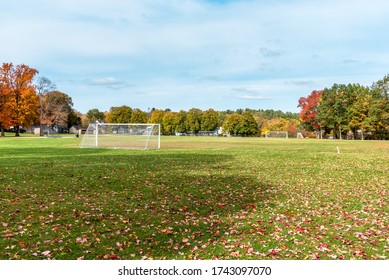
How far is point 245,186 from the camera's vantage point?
13570 millimetres

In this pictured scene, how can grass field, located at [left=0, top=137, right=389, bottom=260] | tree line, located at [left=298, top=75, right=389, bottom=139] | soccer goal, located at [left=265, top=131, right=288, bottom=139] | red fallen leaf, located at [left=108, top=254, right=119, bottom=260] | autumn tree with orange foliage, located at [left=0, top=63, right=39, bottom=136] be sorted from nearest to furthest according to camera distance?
1. red fallen leaf, located at [left=108, top=254, right=119, bottom=260]
2. grass field, located at [left=0, top=137, right=389, bottom=260]
3. autumn tree with orange foliage, located at [left=0, top=63, right=39, bottom=136]
4. tree line, located at [left=298, top=75, right=389, bottom=139]
5. soccer goal, located at [left=265, top=131, right=288, bottom=139]

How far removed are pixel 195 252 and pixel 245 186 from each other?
7.67 metres

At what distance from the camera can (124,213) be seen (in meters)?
9.01

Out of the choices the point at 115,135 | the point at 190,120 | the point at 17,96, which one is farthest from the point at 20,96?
the point at 190,120

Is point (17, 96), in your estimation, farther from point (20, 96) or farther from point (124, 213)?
point (124, 213)

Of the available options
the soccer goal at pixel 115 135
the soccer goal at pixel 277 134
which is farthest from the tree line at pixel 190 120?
the soccer goal at pixel 115 135

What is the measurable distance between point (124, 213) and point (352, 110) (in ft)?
272

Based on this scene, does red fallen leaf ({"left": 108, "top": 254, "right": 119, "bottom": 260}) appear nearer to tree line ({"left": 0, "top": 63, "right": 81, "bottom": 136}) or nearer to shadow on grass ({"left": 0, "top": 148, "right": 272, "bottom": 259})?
shadow on grass ({"left": 0, "top": 148, "right": 272, "bottom": 259})

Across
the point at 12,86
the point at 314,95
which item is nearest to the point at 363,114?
the point at 314,95

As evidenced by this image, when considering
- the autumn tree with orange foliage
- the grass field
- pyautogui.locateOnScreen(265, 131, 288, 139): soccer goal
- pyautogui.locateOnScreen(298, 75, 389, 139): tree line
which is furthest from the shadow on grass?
pyautogui.locateOnScreen(265, 131, 288, 139): soccer goal

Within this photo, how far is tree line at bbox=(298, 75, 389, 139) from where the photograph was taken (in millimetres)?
75062

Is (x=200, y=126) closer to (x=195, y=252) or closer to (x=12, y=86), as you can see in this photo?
(x=12, y=86)

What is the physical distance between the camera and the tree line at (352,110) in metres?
75.1

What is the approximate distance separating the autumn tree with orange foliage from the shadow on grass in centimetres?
6247
